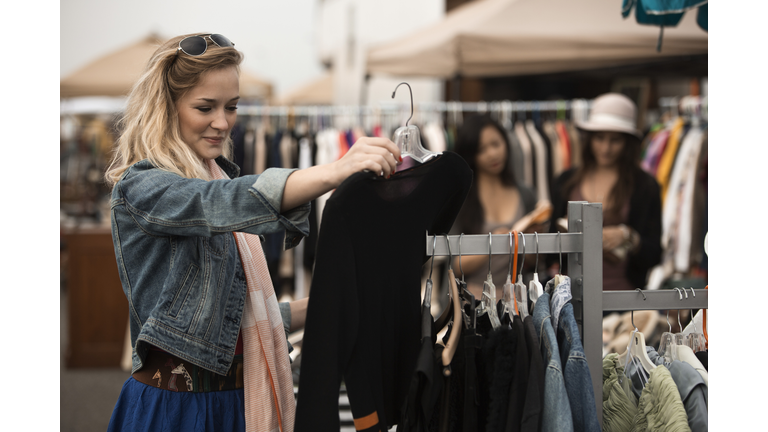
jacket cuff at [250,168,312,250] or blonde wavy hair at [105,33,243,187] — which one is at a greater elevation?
blonde wavy hair at [105,33,243,187]

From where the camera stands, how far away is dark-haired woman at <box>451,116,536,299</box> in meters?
3.28

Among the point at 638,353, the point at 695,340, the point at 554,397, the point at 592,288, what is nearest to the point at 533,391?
the point at 554,397

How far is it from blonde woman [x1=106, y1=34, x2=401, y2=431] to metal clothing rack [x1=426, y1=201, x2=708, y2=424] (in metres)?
0.38

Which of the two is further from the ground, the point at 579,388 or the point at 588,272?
the point at 588,272

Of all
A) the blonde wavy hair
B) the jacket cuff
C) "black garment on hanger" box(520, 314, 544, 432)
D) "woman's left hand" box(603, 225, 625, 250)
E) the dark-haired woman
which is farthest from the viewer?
the dark-haired woman

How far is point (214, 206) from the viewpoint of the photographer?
1076 mm

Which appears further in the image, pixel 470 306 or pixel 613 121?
pixel 613 121

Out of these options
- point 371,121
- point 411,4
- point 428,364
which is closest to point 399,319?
point 428,364

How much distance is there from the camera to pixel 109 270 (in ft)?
15.5

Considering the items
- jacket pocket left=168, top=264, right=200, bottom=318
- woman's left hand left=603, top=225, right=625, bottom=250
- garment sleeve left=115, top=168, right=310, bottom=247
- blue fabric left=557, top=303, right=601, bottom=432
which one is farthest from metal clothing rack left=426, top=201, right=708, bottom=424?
woman's left hand left=603, top=225, right=625, bottom=250

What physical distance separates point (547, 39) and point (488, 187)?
1.47 metres

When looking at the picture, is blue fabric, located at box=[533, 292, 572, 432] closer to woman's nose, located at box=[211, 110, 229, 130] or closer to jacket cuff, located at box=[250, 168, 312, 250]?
jacket cuff, located at box=[250, 168, 312, 250]

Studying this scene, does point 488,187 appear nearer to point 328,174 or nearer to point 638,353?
point 638,353

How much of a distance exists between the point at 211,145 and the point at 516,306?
0.86 m
